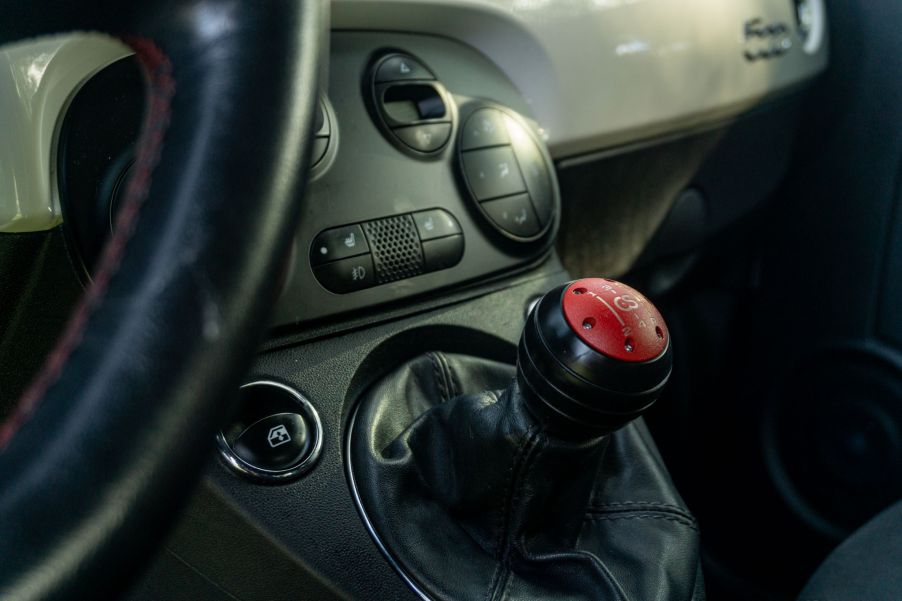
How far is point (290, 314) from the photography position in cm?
61

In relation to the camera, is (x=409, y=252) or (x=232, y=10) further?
(x=409, y=252)

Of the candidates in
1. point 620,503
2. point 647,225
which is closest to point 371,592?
point 620,503

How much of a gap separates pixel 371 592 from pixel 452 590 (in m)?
0.05

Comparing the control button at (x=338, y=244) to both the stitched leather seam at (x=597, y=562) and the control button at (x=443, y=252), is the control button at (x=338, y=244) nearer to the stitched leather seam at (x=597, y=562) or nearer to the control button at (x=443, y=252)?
the control button at (x=443, y=252)

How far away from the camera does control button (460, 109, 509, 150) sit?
0.72m

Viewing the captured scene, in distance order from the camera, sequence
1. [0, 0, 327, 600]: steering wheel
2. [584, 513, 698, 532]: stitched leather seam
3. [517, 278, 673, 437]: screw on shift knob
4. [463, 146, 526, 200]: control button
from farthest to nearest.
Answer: [463, 146, 526, 200]: control button, [584, 513, 698, 532]: stitched leather seam, [517, 278, 673, 437]: screw on shift knob, [0, 0, 327, 600]: steering wheel

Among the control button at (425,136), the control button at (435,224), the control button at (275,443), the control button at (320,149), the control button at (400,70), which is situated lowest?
the control button at (275,443)

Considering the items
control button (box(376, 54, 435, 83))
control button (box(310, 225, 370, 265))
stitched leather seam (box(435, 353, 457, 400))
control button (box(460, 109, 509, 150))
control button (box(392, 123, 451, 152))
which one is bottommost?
stitched leather seam (box(435, 353, 457, 400))

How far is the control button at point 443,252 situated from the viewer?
67 centimetres

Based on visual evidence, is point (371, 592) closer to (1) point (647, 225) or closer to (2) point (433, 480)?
(2) point (433, 480)

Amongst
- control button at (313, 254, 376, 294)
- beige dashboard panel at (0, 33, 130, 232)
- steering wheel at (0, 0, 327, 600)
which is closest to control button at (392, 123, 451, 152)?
control button at (313, 254, 376, 294)

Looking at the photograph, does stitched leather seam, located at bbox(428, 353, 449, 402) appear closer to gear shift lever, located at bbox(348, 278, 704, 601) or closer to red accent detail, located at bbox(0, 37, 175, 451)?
gear shift lever, located at bbox(348, 278, 704, 601)

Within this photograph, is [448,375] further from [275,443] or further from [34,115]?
[34,115]

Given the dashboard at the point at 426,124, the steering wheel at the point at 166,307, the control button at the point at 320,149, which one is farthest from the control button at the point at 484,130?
the steering wheel at the point at 166,307
